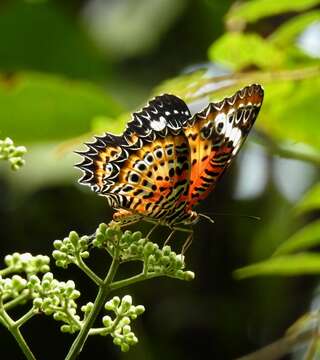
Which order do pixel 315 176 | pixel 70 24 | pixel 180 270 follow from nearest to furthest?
pixel 180 270, pixel 315 176, pixel 70 24

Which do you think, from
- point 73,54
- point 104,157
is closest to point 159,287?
point 73,54

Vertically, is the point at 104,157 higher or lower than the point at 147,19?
lower

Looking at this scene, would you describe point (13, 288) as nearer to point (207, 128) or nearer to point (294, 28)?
point (207, 128)

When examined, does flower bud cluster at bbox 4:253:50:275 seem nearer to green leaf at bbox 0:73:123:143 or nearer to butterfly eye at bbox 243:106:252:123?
butterfly eye at bbox 243:106:252:123

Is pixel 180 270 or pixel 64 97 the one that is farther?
pixel 64 97

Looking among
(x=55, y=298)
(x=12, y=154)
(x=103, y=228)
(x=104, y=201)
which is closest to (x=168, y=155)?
(x=103, y=228)

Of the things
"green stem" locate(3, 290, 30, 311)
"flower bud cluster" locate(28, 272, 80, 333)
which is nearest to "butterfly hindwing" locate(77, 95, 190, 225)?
"flower bud cluster" locate(28, 272, 80, 333)

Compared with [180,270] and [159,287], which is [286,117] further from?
[159,287]

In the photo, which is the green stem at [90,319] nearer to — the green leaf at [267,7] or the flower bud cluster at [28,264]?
the flower bud cluster at [28,264]

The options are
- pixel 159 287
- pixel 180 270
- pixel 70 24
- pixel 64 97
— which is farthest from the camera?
pixel 70 24
